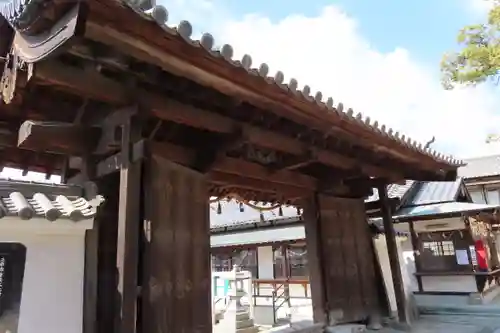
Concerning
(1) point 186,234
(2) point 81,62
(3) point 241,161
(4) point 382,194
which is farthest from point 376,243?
(2) point 81,62

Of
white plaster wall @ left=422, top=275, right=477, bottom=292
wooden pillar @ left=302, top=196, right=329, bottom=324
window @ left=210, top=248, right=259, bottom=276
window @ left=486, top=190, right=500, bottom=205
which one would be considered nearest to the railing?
window @ left=210, top=248, right=259, bottom=276

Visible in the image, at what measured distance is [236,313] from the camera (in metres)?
12.6

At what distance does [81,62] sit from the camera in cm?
296

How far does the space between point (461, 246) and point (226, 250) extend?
9158 mm

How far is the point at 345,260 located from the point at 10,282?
512 cm

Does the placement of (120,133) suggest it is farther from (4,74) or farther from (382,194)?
(382,194)

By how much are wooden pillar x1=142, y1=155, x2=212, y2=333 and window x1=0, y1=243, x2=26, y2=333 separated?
1.06m

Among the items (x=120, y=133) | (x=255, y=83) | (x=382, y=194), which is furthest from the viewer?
(x=382, y=194)

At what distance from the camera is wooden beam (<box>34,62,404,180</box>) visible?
9.24ft

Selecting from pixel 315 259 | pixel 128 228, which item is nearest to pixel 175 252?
pixel 128 228

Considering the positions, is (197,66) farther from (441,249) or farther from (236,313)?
(441,249)

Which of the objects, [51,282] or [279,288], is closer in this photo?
[51,282]

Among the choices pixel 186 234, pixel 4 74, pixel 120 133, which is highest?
pixel 4 74

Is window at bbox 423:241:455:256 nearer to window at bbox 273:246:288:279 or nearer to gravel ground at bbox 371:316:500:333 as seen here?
gravel ground at bbox 371:316:500:333
